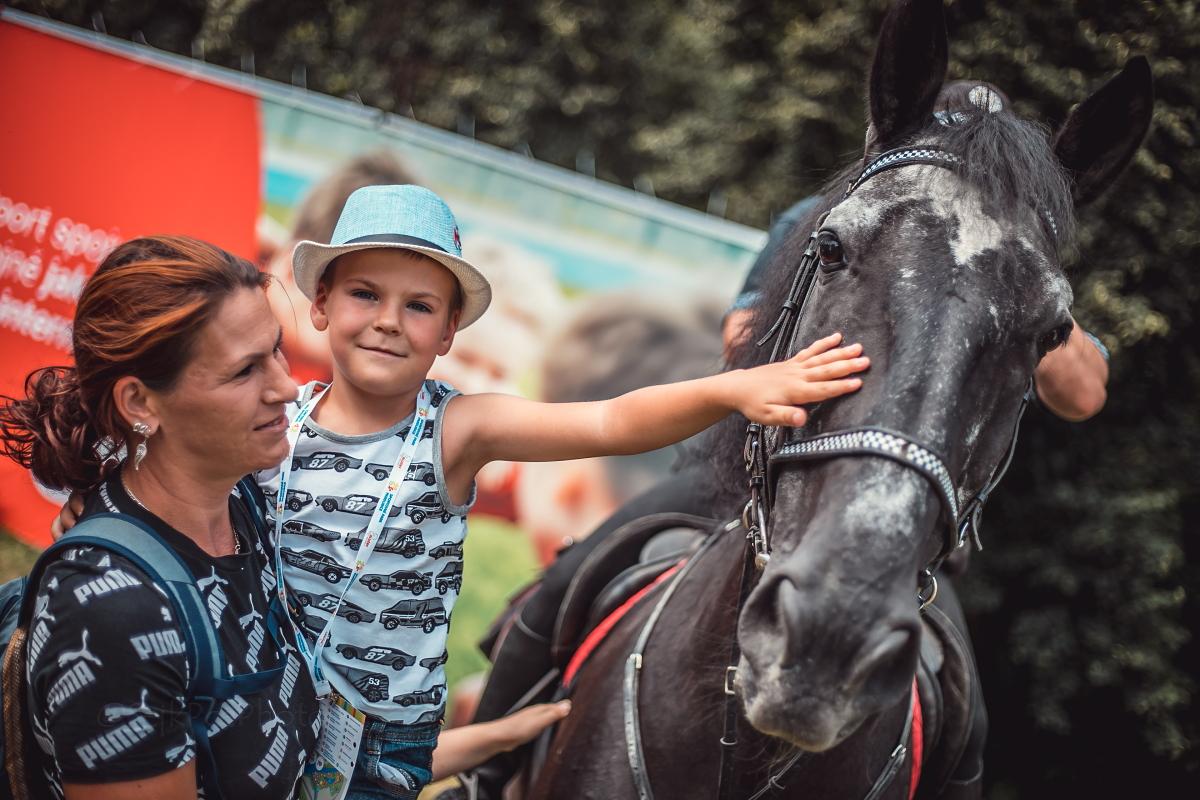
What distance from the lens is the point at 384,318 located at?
1853 millimetres

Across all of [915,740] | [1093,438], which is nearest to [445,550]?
[915,740]

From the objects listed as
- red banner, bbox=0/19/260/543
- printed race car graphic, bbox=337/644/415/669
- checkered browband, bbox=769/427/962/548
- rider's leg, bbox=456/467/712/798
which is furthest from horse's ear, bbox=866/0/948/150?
red banner, bbox=0/19/260/543

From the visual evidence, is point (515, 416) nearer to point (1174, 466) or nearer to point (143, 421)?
point (143, 421)

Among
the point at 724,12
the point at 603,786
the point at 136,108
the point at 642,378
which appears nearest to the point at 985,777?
the point at 642,378

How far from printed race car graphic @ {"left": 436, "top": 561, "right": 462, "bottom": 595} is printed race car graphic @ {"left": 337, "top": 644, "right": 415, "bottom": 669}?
0.16 meters

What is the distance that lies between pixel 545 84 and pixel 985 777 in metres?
6.59

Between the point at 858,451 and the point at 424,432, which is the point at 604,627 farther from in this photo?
the point at 858,451

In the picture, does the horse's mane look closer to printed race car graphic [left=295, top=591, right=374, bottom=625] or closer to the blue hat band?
the blue hat band

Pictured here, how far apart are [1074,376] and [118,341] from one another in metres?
2.31

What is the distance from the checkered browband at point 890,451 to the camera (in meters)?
1.38

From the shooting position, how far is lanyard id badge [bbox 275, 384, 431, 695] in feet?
5.94

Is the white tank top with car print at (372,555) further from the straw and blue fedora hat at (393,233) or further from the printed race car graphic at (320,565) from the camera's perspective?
the straw and blue fedora hat at (393,233)

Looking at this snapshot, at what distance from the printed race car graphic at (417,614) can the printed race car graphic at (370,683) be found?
0.36ft

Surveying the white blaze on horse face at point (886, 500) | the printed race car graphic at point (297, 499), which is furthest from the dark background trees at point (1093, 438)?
the printed race car graphic at point (297, 499)
